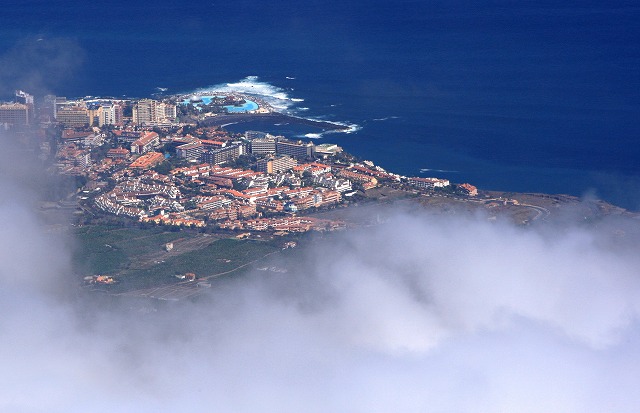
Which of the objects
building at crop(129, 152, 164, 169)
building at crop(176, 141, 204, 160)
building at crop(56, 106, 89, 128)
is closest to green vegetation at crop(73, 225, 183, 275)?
building at crop(129, 152, 164, 169)

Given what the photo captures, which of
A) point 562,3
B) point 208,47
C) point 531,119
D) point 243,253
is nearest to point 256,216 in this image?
point 243,253

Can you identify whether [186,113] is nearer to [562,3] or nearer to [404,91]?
[404,91]

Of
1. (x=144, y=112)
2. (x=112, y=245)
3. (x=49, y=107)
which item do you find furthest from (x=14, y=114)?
(x=112, y=245)

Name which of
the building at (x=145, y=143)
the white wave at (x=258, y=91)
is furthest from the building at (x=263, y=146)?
the white wave at (x=258, y=91)

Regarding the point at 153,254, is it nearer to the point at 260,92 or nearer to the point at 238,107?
the point at 238,107

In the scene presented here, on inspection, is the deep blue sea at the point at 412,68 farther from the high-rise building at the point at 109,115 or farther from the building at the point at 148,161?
the building at the point at 148,161
